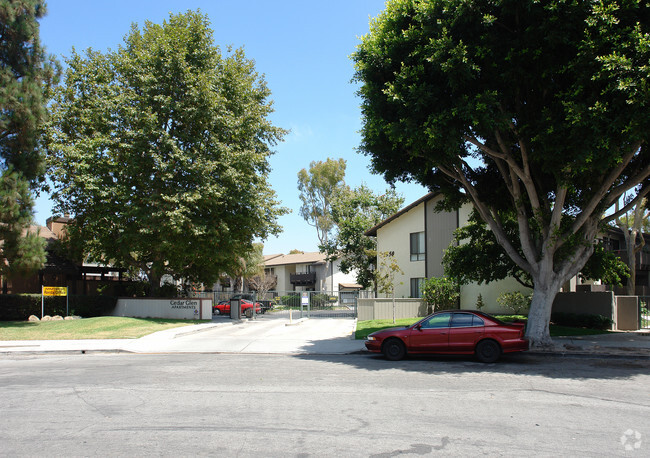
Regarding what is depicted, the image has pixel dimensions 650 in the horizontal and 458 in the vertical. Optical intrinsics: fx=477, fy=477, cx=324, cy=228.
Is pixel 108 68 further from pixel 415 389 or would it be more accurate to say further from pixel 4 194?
pixel 415 389

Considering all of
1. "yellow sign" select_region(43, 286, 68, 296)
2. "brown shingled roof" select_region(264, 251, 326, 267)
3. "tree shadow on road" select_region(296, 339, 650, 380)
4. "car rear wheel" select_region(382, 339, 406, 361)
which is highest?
"brown shingled roof" select_region(264, 251, 326, 267)

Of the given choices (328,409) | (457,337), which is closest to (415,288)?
(457,337)

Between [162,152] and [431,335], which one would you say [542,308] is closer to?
[431,335]

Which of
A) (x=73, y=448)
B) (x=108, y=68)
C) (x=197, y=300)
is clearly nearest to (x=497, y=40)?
(x=73, y=448)

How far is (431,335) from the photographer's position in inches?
508

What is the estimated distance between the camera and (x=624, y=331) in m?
20.2

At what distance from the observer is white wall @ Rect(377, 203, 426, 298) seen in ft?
105

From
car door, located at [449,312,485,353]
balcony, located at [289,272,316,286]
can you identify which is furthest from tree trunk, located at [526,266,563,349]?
balcony, located at [289,272,316,286]

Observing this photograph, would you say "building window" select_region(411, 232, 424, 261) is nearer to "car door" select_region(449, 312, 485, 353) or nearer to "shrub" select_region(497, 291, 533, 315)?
"shrub" select_region(497, 291, 533, 315)

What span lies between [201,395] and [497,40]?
11403 millimetres

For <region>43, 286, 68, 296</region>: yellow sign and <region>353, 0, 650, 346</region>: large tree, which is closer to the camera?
<region>353, 0, 650, 346</region>: large tree

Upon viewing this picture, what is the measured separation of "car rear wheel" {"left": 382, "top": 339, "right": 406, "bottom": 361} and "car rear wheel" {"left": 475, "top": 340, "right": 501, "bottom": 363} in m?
1.98

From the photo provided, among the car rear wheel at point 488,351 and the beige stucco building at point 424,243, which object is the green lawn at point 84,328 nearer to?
the car rear wheel at point 488,351

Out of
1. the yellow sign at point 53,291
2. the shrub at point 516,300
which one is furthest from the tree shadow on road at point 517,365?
the yellow sign at point 53,291
